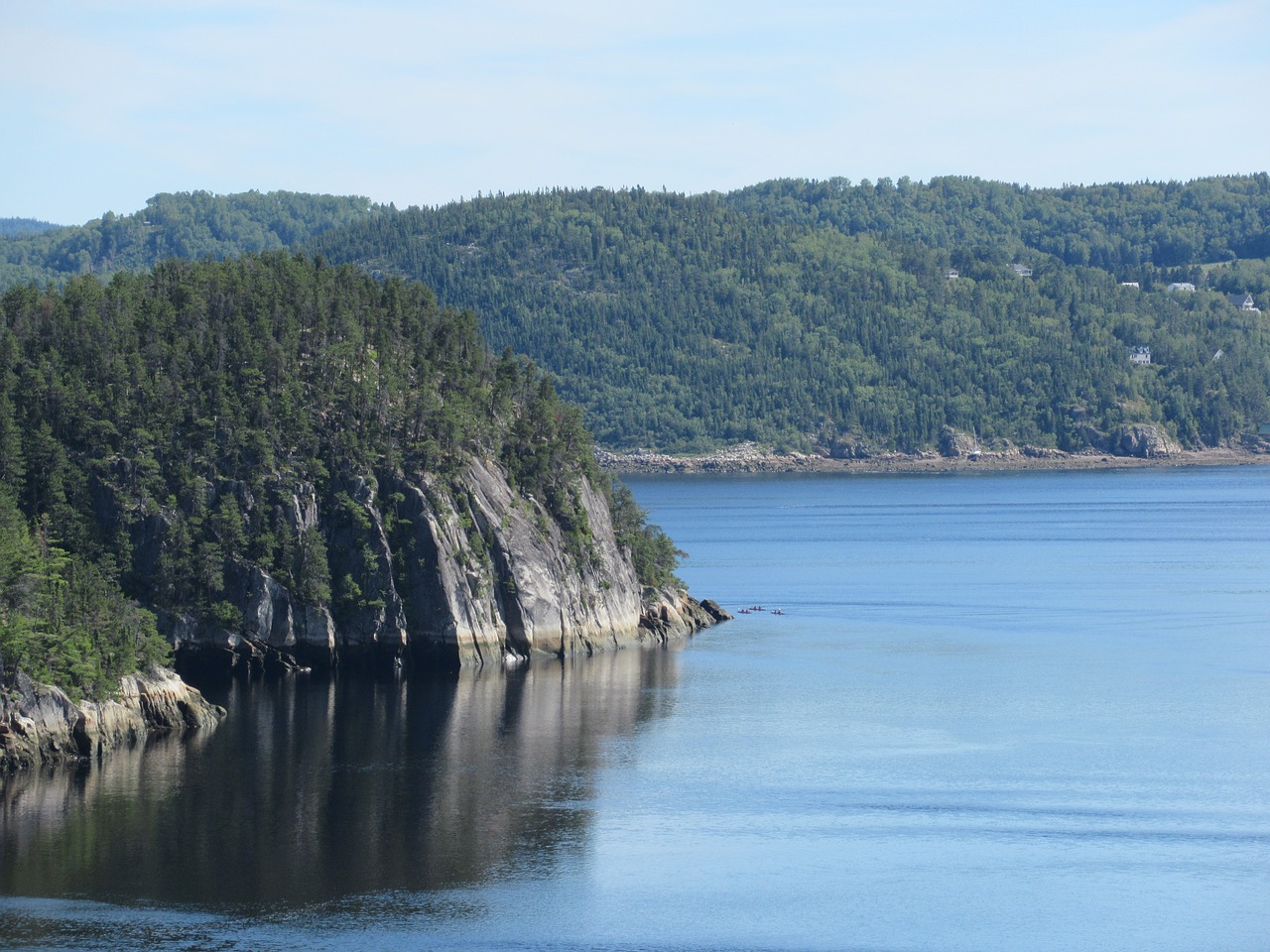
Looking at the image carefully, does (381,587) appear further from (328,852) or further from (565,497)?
(328,852)

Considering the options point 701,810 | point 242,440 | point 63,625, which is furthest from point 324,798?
point 242,440

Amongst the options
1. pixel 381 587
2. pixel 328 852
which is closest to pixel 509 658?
pixel 381 587

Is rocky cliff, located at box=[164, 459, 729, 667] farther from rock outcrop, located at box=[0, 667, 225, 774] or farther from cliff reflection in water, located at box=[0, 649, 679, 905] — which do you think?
A: rock outcrop, located at box=[0, 667, 225, 774]

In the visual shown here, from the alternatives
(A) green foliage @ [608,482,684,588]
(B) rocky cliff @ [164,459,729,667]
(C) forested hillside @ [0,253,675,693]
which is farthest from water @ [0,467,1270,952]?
(A) green foliage @ [608,482,684,588]

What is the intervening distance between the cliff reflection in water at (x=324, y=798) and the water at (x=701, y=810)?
170 mm

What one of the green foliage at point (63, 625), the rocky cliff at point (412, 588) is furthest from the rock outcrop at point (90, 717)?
the rocky cliff at point (412, 588)

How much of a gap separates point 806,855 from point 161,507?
1765 inches

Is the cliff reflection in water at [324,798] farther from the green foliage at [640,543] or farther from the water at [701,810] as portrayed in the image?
the green foliage at [640,543]

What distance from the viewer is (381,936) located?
4972cm

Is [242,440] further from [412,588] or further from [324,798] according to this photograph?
[324,798]

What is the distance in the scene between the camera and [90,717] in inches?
2729

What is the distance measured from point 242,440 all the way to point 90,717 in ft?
86.7

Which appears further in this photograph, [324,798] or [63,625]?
[63,625]

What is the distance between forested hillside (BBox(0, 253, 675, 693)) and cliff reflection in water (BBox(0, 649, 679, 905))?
298 inches
